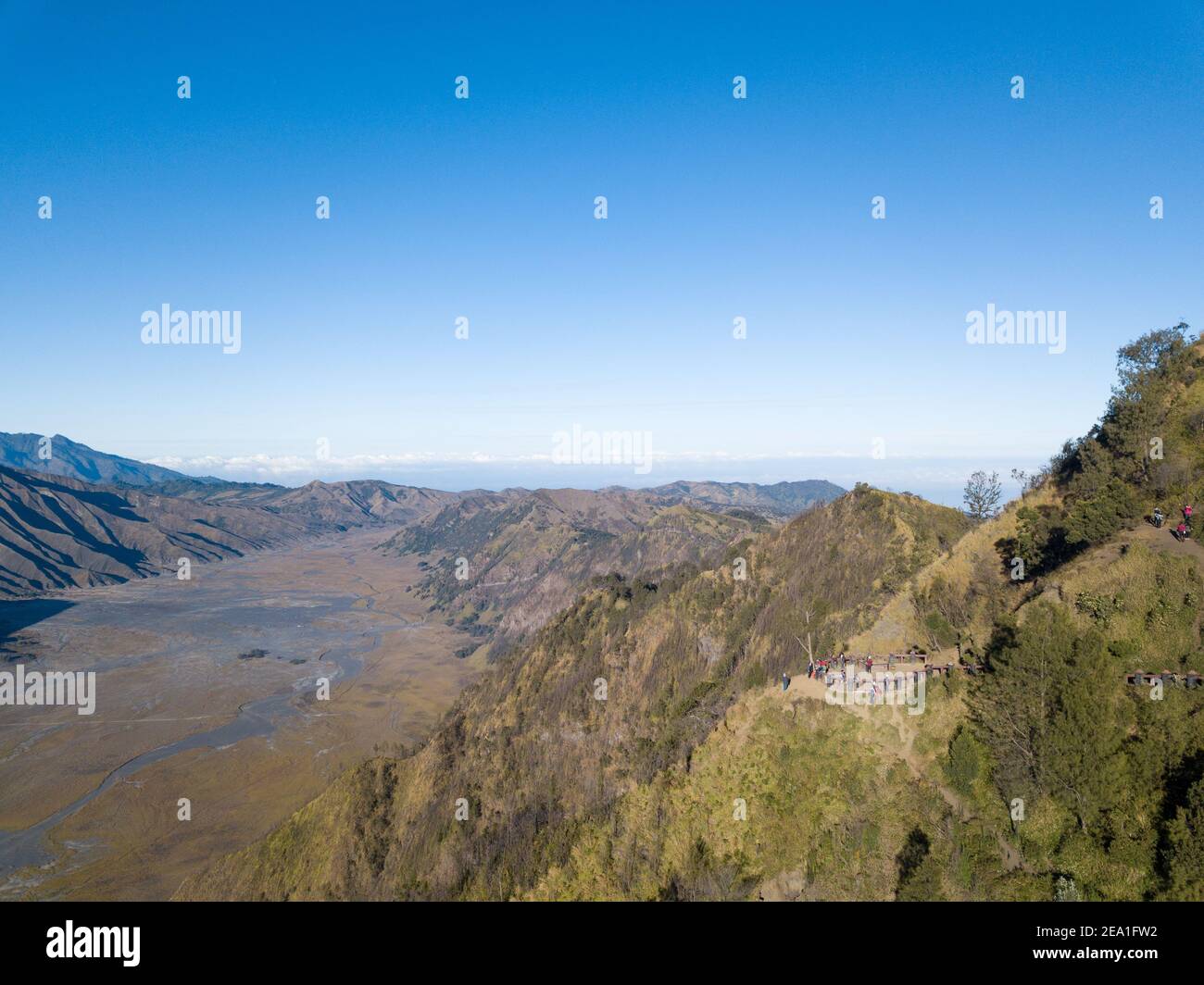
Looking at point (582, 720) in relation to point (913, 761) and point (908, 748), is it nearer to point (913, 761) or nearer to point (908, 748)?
point (908, 748)

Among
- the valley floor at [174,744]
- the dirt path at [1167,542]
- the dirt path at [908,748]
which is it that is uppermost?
the dirt path at [1167,542]

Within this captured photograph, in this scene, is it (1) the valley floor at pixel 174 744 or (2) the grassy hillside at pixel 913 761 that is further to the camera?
(1) the valley floor at pixel 174 744

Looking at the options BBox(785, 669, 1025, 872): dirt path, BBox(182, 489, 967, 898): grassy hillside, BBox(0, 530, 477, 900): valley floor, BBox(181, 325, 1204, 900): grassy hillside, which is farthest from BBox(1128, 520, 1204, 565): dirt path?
BBox(0, 530, 477, 900): valley floor

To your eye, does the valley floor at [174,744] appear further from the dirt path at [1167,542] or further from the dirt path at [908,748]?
the dirt path at [1167,542]

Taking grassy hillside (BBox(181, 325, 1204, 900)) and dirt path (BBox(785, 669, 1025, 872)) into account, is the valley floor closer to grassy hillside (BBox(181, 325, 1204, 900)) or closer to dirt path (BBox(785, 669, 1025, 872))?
grassy hillside (BBox(181, 325, 1204, 900))

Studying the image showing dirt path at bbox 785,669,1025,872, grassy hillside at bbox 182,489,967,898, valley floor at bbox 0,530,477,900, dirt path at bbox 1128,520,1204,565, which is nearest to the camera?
dirt path at bbox 785,669,1025,872

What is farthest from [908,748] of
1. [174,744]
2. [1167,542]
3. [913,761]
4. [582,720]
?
[174,744]

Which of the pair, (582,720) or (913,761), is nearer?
(913,761)

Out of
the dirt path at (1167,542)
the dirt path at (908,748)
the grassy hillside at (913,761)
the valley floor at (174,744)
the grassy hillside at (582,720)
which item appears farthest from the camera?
the valley floor at (174,744)

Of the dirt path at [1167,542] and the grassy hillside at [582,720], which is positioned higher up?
the dirt path at [1167,542]

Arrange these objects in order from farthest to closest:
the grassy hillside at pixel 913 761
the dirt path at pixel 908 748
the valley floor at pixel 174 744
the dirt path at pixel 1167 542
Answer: the valley floor at pixel 174 744 < the dirt path at pixel 1167 542 < the dirt path at pixel 908 748 < the grassy hillside at pixel 913 761

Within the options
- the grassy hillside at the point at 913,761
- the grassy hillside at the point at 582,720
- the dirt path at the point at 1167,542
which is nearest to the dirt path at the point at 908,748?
the grassy hillside at the point at 913,761
